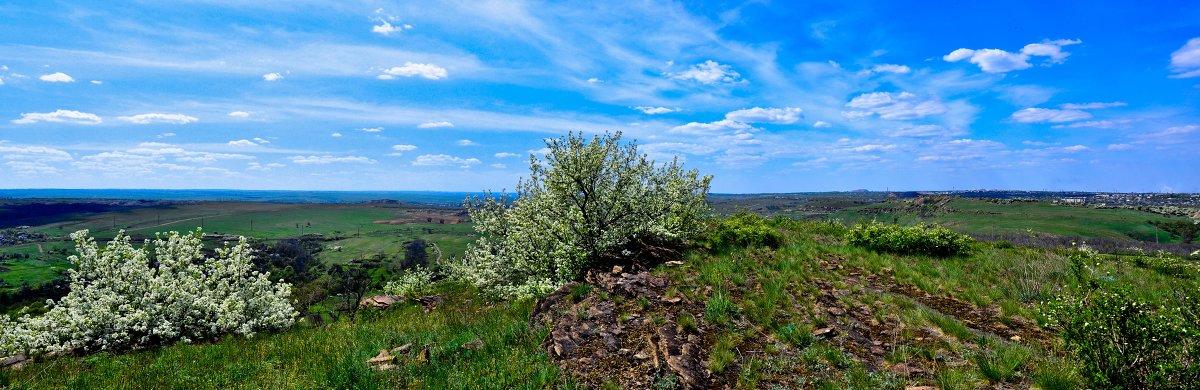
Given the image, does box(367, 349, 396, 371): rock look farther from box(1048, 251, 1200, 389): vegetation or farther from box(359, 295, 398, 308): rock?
box(359, 295, 398, 308): rock

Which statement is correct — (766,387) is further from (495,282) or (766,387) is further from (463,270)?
(463,270)

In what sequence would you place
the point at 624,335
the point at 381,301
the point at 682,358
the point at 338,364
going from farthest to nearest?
the point at 381,301
the point at 624,335
the point at 338,364
the point at 682,358

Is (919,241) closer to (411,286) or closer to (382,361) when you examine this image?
(382,361)

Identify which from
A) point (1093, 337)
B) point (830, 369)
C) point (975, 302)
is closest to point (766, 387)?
point (830, 369)

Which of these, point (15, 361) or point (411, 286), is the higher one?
point (15, 361)

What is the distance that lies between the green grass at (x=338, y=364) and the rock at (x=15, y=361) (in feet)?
1.73

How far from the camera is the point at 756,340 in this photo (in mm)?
9711

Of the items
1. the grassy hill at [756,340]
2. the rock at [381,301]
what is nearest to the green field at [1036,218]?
the grassy hill at [756,340]

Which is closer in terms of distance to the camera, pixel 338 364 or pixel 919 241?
pixel 338 364

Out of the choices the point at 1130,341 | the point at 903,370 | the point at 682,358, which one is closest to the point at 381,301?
the point at 682,358

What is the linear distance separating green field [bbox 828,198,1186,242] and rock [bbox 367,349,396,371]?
14176 centimetres

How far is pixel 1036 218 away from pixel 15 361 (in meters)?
205

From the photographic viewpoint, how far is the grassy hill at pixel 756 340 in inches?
320

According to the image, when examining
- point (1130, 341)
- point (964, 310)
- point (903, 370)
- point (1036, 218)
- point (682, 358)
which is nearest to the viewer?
point (1130, 341)
